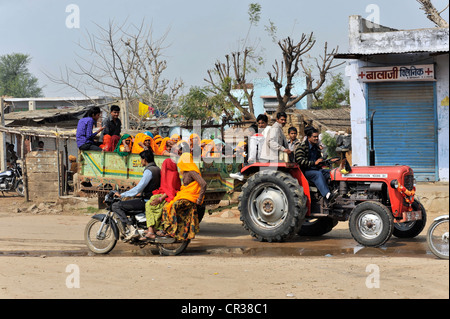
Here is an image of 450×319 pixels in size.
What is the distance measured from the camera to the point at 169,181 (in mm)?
9711

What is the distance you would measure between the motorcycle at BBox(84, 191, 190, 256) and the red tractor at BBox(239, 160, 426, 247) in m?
1.62

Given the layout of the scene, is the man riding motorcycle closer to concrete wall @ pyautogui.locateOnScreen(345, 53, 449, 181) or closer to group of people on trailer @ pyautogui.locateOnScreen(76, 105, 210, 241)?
group of people on trailer @ pyautogui.locateOnScreen(76, 105, 210, 241)

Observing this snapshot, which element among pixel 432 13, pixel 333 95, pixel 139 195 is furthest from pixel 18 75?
pixel 139 195

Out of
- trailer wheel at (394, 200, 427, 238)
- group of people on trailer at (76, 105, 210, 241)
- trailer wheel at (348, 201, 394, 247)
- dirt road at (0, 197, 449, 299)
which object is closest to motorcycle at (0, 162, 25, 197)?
dirt road at (0, 197, 449, 299)

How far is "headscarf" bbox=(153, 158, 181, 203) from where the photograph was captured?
9.69m

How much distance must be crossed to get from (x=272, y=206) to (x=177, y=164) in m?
1.84

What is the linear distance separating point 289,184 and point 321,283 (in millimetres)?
3492

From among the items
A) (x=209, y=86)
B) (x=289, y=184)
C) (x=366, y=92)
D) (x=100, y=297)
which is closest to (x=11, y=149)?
(x=209, y=86)

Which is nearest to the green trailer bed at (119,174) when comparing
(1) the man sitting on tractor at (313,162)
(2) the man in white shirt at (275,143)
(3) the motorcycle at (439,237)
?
(2) the man in white shirt at (275,143)

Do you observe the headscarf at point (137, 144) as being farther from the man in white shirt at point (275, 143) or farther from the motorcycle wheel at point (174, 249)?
the motorcycle wheel at point (174, 249)

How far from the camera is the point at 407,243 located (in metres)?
10.3

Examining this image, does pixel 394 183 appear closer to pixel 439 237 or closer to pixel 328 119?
pixel 439 237

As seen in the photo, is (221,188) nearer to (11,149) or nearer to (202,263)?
(202,263)

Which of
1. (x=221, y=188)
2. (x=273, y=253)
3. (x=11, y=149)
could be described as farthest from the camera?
(x=11, y=149)
